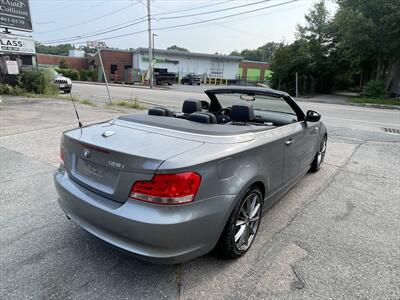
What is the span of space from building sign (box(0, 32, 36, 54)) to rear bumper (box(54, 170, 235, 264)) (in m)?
14.7

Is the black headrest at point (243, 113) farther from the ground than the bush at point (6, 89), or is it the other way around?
the black headrest at point (243, 113)

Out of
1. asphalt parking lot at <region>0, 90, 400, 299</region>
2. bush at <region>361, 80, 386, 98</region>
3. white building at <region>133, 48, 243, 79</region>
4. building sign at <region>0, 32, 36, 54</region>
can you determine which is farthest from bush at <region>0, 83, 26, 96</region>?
white building at <region>133, 48, 243, 79</region>

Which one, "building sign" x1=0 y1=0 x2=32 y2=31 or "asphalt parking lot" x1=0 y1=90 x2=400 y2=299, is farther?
"building sign" x1=0 y1=0 x2=32 y2=31

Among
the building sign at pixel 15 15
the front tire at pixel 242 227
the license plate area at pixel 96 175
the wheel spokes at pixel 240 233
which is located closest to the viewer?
the license plate area at pixel 96 175

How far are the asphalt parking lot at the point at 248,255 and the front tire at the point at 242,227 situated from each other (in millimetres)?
122

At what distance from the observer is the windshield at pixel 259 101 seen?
13.2 feet

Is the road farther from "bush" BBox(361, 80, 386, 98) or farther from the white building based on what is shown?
the white building

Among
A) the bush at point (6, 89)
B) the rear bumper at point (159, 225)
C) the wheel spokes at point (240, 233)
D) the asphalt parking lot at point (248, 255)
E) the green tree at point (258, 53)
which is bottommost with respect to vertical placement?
the asphalt parking lot at point (248, 255)

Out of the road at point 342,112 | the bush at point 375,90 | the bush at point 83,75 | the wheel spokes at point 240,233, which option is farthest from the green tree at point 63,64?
the wheel spokes at point 240,233

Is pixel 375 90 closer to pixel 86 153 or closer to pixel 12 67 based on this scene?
pixel 12 67

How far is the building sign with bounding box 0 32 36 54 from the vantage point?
13586mm

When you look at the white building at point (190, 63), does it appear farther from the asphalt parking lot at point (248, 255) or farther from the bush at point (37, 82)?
the asphalt parking lot at point (248, 255)

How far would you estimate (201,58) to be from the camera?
181 feet

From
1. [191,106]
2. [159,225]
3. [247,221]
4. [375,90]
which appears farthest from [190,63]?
[159,225]
